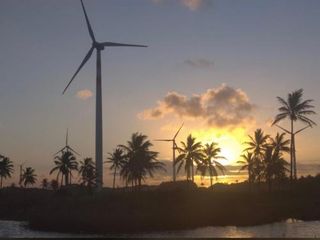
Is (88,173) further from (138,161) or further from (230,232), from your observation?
(230,232)

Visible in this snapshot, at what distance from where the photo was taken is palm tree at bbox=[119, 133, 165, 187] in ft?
332

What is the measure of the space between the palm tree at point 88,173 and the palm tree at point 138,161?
18.9ft

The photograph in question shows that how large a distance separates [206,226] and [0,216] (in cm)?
4267

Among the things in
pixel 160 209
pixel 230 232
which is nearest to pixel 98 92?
→ pixel 160 209

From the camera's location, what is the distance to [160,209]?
3253 inches

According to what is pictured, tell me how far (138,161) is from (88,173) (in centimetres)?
1097

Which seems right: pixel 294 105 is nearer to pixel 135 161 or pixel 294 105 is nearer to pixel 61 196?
pixel 135 161

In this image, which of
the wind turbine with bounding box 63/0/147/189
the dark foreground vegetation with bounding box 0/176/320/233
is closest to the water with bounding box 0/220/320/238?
the dark foreground vegetation with bounding box 0/176/320/233

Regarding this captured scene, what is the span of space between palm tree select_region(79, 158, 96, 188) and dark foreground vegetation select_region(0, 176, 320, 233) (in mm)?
2052

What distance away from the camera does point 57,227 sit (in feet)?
232

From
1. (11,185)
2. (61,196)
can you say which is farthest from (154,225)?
(11,185)

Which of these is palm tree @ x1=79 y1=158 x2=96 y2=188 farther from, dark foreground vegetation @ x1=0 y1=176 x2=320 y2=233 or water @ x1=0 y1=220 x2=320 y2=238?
water @ x1=0 y1=220 x2=320 y2=238

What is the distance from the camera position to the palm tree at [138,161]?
101 m

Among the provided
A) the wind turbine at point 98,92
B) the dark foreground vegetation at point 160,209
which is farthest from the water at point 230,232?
the wind turbine at point 98,92
